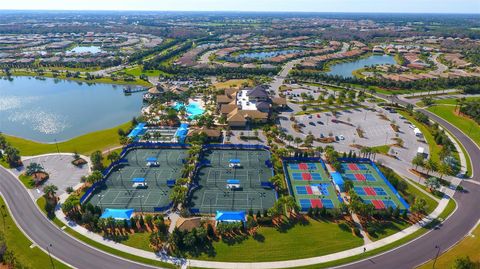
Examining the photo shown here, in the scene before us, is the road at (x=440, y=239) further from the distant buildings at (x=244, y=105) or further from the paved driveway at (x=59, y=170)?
the paved driveway at (x=59, y=170)

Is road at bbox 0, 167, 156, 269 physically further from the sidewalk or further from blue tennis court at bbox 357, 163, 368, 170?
blue tennis court at bbox 357, 163, 368, 170

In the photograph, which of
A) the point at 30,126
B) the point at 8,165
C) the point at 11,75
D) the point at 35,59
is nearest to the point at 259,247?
the point at 8,165

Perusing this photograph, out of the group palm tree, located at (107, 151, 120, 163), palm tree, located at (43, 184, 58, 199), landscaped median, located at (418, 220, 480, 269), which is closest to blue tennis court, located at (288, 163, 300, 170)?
landscaped median, located at (418, 220, 480, 269)

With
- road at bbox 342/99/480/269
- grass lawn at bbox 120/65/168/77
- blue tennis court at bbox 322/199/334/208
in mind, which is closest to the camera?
road at bbox 342/99/480/269

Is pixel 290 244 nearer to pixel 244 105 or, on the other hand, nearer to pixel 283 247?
pixel 283 247

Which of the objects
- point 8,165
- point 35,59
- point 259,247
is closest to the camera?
point 259,247

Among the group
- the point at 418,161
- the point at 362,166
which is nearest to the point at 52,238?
the point at 362,166

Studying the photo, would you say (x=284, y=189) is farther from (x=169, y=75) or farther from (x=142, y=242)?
(x=169, y=75)
